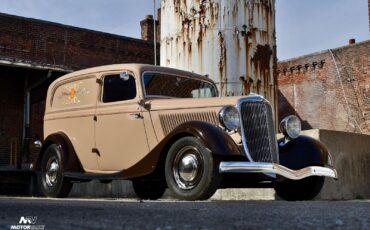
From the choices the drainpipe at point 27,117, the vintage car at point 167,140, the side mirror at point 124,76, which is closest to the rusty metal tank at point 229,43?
the vintage car at point 167,140

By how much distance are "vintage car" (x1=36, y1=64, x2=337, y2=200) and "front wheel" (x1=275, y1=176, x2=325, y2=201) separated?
0.5 inches

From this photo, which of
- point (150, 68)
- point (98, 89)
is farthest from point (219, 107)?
point (98, 89)

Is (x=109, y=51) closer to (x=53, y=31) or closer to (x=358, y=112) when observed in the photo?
(x=53, y=31)

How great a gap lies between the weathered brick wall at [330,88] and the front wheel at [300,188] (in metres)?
12.2

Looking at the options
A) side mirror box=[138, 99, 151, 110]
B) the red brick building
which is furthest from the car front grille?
the red brick building

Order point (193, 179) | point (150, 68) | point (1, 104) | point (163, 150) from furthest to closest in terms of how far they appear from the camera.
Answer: point (1, 104) → point (150, 68) → point (163, 150) → point (193, 179)

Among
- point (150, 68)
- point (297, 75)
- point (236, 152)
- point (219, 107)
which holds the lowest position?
point (236, 152)

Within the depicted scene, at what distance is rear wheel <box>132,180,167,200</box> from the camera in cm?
Answer: 710

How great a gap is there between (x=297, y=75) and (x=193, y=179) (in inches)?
620

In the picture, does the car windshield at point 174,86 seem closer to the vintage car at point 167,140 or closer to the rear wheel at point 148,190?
the vintage car at point 167,140

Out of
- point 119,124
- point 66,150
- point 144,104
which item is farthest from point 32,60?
point 144,104

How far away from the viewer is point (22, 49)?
1694 centimetres

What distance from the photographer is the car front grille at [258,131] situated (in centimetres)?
548
